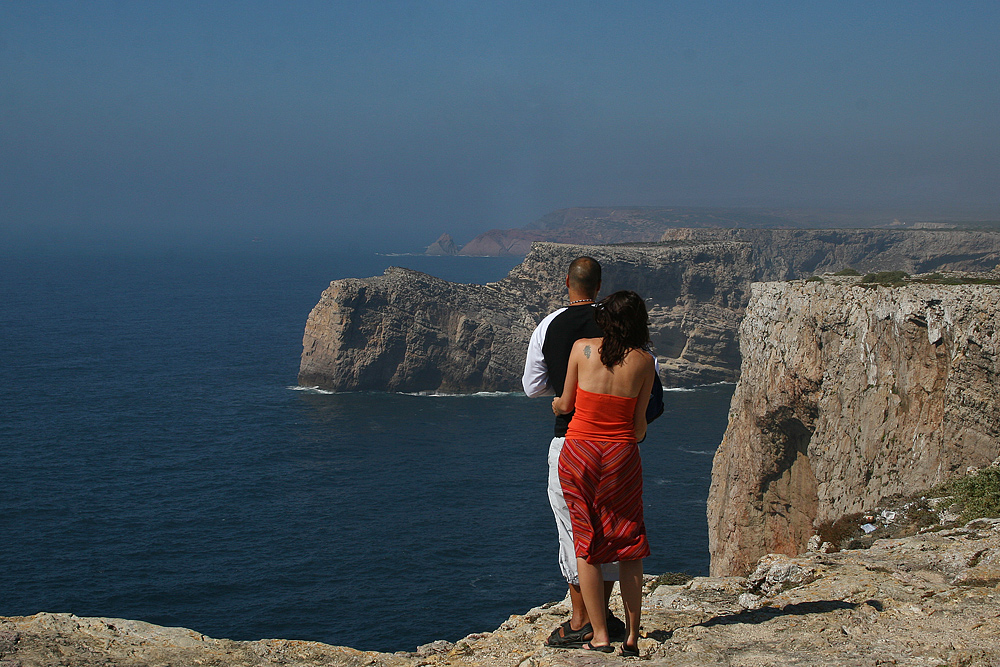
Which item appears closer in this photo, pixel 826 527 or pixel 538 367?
pixel 538 367

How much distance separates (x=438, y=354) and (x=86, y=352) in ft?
158

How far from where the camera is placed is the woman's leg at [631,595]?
7.96 metres

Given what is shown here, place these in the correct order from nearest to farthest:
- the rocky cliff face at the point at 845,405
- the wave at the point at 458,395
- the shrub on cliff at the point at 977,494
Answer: the shrub on cliff at the point at 977,494
the rocky cliff face at the point at 845,405
the wave at the point at 458,395

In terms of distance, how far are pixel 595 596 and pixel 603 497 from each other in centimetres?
101

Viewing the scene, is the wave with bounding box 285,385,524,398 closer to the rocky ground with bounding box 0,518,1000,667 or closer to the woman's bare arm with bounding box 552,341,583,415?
the rocky ground with bounding box 0,518,1000,667

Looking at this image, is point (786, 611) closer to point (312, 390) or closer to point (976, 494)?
point (976, 494)

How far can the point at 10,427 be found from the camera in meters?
73.8

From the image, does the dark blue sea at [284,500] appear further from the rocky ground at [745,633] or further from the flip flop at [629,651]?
the flip flop at [629,651]

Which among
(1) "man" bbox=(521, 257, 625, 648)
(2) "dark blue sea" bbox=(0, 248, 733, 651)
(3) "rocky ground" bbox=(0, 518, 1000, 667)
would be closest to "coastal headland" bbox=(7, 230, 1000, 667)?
(3) "rocky ground" bbox=(0, 518, 1000, 667)

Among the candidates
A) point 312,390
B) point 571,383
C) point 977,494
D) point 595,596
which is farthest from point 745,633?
point 312,390

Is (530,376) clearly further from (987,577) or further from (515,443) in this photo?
(515,443)

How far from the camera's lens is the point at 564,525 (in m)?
8.20

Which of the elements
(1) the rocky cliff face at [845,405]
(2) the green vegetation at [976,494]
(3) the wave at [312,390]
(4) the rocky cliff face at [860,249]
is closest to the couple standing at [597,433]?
(2) the green vegetation at [976,494]

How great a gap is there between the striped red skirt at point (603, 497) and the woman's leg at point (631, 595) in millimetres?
114
